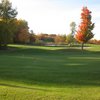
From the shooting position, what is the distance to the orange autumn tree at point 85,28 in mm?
73000

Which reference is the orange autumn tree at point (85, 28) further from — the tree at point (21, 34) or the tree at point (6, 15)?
the tree at point (21, 34)

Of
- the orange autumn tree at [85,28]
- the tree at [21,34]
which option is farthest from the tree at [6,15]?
the tree at [21,34]

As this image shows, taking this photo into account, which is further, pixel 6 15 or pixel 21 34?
pixel 21 34

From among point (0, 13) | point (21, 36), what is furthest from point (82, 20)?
point (21, 36)

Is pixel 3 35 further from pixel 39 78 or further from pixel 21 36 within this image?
pixel 39 78

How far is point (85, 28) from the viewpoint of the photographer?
2896 inches

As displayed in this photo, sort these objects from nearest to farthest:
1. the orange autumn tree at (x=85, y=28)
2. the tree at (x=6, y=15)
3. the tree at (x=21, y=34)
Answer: the tree at (x=6, y=15)
the orange autumn tree at (x=85, y=28)
the tree at (x=21, y=34)

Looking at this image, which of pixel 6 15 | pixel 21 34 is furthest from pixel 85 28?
pixel 21 34

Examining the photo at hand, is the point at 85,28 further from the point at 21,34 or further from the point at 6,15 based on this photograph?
the point at 21,34

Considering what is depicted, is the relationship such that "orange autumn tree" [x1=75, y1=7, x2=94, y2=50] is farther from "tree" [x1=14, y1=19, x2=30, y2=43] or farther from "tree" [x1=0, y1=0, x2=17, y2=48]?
"tree" [x1=14, y1=19, x2=30, y2=43]

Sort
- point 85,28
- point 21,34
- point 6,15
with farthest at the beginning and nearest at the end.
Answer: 1. point 21,34
2. point 85,28
3. point 6,15

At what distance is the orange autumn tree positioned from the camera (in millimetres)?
73000

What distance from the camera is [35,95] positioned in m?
12.0

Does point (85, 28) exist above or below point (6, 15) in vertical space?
below
